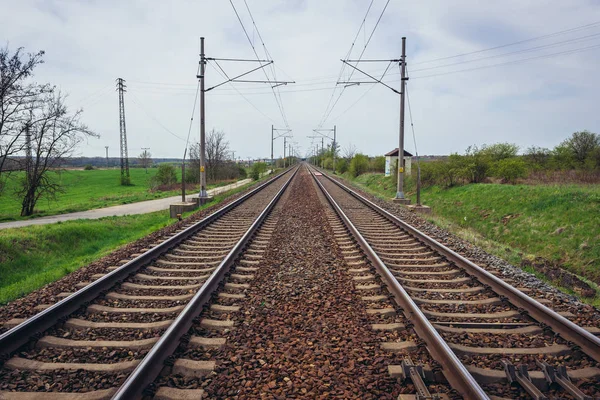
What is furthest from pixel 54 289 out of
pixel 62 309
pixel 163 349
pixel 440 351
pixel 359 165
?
pixel 359 165

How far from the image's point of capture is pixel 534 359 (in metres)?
3.96

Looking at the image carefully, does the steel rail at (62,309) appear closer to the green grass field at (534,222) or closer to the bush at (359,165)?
the green grass field at (534,222)

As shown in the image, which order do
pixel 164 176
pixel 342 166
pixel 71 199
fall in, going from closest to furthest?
pixel 71 199
pixel 164 176
pixel 342 166

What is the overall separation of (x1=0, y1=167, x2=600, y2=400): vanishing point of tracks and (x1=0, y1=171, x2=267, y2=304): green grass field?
91.1 inches

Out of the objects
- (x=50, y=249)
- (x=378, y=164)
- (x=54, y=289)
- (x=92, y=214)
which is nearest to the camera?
(x=54, y=289)

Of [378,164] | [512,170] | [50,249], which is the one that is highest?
[378,164]

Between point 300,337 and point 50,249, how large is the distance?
9.82 meters

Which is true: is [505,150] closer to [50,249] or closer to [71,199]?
[50,249]

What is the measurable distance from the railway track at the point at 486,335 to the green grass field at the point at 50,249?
6.02 m

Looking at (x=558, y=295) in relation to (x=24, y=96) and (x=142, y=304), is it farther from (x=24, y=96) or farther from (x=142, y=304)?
(x=24, y=96)

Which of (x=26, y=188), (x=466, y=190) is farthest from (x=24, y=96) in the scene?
(x=466, y=190)

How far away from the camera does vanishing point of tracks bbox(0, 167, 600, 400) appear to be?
3461 mm

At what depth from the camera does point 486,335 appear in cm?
451

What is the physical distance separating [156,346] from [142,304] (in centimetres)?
175
